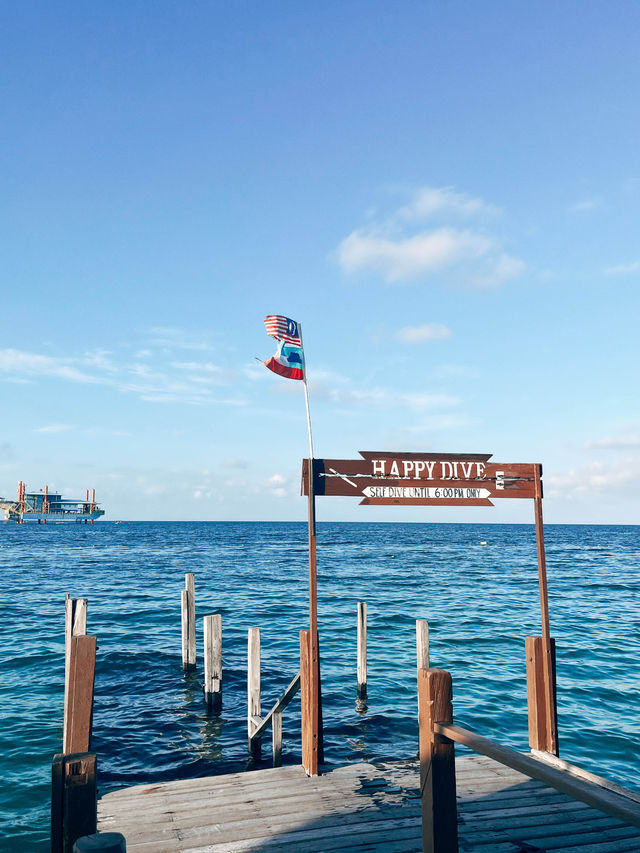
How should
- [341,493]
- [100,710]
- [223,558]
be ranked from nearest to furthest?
[341,493]
[100,710]
[223,558]

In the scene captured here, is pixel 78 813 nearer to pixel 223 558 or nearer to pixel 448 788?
pixel 448 788

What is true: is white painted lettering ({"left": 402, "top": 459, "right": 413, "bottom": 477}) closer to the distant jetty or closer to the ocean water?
the ocean water

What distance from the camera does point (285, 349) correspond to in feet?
33.3

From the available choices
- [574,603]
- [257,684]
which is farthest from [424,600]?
[257,684]

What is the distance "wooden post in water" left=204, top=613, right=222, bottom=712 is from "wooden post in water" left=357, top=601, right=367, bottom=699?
10.4 feet

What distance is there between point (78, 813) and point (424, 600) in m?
26.9

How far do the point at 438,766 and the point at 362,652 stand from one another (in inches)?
419

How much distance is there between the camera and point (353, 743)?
475 inches

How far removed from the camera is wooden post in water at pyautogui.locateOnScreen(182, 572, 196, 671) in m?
16.6

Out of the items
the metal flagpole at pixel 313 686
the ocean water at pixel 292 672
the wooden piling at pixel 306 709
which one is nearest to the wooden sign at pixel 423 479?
the metal flagpole at pixel 313 686

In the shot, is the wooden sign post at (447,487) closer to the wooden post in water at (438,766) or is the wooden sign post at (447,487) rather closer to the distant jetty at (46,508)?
the wooden post in water at (438,766)

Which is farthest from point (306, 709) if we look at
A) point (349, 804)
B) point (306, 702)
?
point (349, 804)

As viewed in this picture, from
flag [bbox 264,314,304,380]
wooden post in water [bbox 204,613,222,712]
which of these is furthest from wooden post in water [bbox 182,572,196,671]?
flag [bbox 264,314,304,380]

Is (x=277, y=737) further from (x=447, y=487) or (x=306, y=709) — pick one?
(x=447, y=487)
